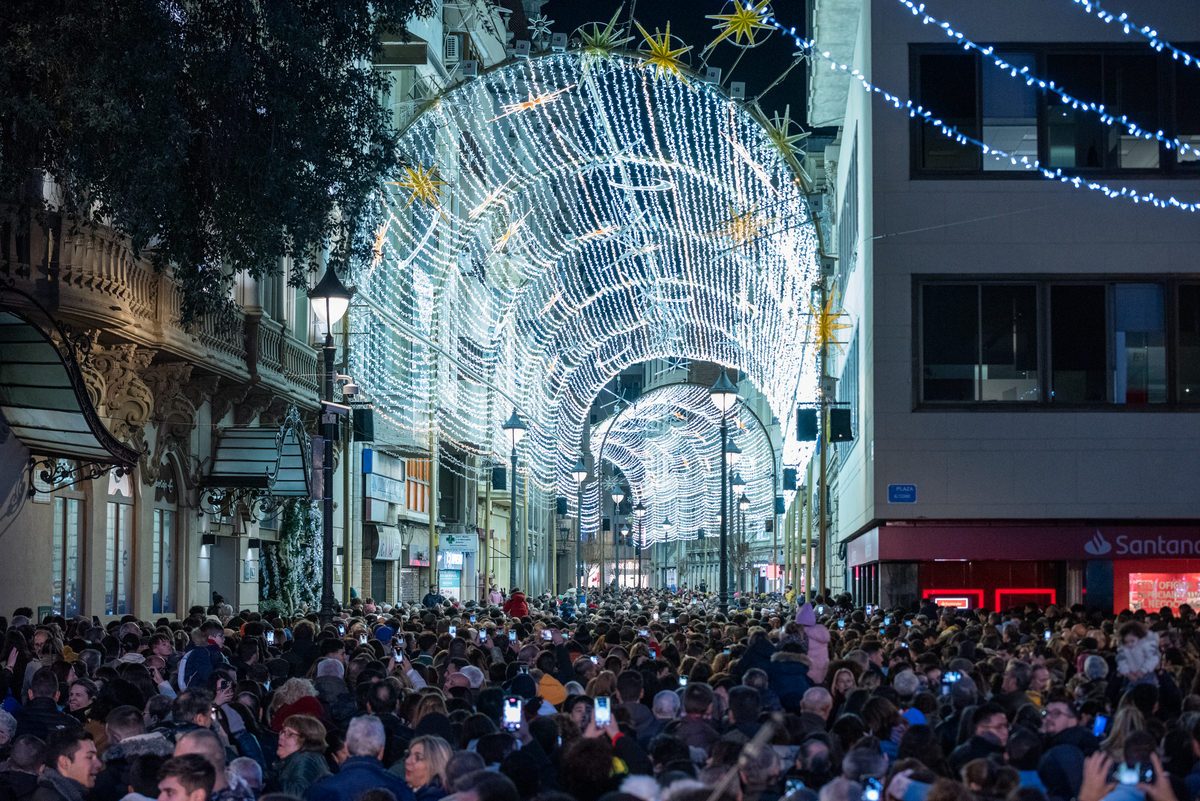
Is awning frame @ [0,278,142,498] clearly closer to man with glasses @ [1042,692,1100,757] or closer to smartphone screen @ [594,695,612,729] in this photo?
smartphone screen @ [594,695,612,729]

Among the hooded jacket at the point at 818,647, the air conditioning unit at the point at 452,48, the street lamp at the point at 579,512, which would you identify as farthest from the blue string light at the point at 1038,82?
the street lamp at the point at 579,512

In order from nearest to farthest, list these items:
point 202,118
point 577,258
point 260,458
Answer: point 202,118 → point 260,458 → point 577,258

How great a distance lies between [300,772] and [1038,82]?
20.2m

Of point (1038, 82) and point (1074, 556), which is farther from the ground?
point (1038, 82)

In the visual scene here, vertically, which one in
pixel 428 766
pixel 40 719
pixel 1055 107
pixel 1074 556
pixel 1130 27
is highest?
pixel 1130 27

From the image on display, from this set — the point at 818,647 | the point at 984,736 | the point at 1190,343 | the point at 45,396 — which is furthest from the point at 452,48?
the point at 984,736

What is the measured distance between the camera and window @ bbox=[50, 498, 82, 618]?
24.4 m

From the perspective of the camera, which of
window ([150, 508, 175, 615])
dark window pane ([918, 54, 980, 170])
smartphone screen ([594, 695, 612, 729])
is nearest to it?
smartphone screen ([594, 695, 612, 729])

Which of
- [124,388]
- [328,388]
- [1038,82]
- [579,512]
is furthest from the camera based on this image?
[579,512]

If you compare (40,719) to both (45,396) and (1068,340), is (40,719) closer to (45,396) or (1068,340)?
(45,396)

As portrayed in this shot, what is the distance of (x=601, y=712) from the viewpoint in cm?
1061

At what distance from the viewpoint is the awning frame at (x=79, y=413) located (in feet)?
68.5

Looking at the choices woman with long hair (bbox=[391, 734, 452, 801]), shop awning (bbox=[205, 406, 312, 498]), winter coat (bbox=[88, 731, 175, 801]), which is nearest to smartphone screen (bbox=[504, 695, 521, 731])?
woman with long hair (bbox=[391, 734, 452, 801])

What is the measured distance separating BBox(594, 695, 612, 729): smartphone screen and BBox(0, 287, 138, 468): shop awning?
12538 millimetres
